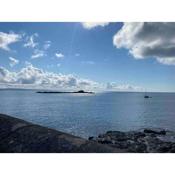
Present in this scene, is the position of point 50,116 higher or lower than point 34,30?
lower

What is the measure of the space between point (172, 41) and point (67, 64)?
3.81 m

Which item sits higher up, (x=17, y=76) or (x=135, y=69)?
(x=135, y=69)

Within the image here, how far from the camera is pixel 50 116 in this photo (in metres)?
16.0

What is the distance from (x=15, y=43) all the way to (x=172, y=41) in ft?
17.9

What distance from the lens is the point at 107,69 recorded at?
8.09 meters

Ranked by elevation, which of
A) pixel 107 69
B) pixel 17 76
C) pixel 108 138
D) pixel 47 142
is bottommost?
pixel 108 138

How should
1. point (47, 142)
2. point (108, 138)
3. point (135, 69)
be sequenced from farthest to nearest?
point (108, 138) → point (135, 69) → point (47, 142)

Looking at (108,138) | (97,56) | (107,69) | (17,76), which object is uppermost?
(97,56)

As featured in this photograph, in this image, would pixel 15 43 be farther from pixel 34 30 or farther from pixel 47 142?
pixel 47 142

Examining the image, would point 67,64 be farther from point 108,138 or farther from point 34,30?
point 108,138

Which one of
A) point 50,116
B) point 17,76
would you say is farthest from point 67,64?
point 50,116
